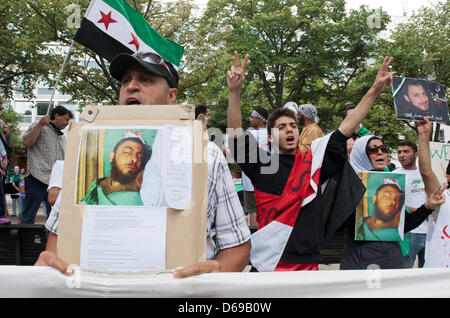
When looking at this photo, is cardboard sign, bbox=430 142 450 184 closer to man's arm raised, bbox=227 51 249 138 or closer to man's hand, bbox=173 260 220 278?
man's arm raised, bbox=227 51 249 138

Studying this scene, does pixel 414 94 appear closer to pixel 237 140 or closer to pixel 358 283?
pixel 237 140

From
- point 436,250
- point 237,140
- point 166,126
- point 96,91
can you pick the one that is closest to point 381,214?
point 436,250

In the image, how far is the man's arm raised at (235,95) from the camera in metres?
2.26

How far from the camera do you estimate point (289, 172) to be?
2637mm

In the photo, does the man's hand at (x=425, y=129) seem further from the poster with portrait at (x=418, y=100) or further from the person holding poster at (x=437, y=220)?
the poster with portrait at (x=418, y=100)

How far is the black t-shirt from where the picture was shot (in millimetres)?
2398

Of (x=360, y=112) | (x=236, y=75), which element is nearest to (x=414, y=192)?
(x=360, y=112)

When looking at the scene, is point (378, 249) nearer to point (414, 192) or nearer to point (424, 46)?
point (414, 192)

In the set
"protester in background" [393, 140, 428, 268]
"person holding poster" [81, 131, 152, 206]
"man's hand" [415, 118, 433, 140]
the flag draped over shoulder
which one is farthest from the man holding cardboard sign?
"protester in background" [393, 140, 428, 268]

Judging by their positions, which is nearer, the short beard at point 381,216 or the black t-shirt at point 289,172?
the black t-shirt at point 289,172

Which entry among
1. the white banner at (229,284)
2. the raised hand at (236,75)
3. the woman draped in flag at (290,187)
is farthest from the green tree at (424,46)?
the white banner at (229,284)

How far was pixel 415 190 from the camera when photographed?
445 cm

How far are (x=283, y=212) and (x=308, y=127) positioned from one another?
2504mm

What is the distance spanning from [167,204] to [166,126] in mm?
262
